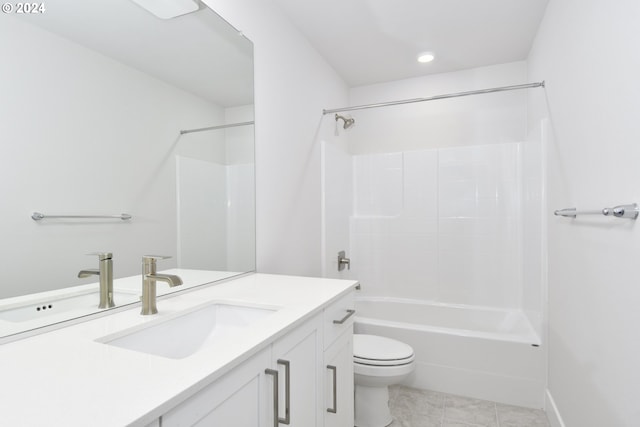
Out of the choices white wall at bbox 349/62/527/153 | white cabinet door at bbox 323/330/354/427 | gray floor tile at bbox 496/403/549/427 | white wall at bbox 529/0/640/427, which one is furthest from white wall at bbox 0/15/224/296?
white wall at bbox 349/62/527/153

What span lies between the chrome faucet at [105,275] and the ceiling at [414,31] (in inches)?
68.4

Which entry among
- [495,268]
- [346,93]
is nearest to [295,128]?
[346,93]

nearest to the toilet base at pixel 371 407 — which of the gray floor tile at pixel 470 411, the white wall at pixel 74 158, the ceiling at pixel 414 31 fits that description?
the gray floor tile at pixel 470 411

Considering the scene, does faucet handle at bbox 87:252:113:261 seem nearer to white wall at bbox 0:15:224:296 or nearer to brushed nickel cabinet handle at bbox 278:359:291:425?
white wall at bbox 0:15:224:296

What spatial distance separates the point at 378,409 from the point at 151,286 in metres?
1.50

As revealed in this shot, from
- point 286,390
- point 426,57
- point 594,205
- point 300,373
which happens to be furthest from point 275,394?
point 426,57

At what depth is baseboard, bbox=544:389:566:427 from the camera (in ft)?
5.81

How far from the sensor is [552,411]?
1882 millimetres

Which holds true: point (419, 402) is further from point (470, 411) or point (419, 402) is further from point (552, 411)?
point (552, 411)

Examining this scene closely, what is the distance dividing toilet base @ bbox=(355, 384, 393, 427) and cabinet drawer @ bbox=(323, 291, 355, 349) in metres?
0.70

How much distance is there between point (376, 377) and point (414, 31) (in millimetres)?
2221

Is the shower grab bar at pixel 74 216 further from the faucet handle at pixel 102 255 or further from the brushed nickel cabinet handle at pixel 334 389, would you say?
the brushed nickel cabinet handle at pixel 334 389

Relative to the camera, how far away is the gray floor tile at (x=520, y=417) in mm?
1913

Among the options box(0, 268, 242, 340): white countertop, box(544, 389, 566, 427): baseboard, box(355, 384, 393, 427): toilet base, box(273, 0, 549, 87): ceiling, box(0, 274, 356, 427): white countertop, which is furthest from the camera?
box(273, 0, 549, 87): ceiling
